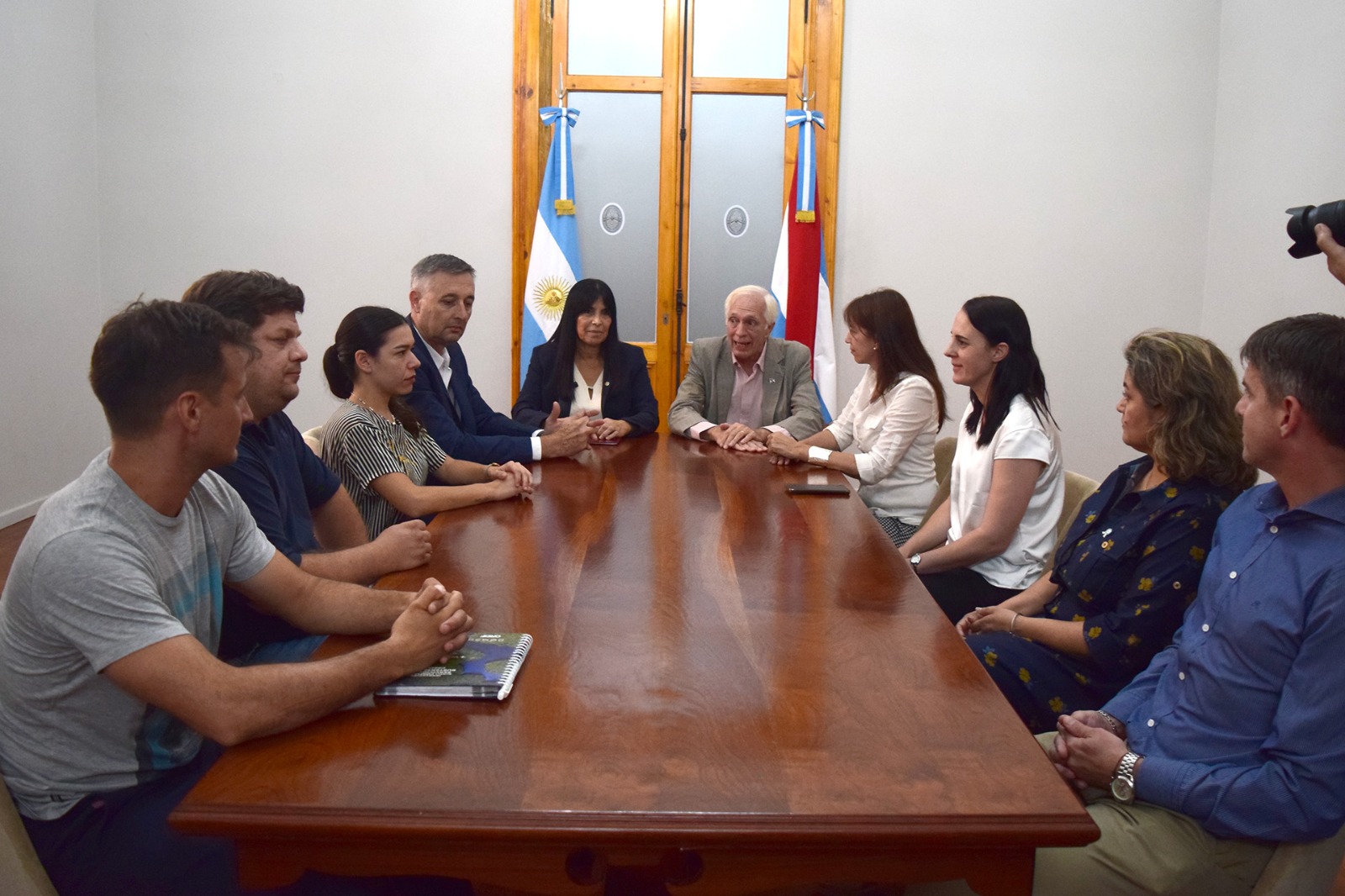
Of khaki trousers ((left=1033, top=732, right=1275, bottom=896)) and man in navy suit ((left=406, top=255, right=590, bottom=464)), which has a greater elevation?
man in navy suit ((left=406, top=255, right=590, bottom=464))

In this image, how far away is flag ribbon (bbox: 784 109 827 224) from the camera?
5.23 meters

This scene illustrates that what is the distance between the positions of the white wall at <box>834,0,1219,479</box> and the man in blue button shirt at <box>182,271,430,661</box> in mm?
3881

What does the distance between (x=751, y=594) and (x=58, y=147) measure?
5.08m

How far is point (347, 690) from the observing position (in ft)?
4.14

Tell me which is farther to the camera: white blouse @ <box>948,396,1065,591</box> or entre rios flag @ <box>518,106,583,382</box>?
entre rios flag @ <box>518,106,583,382</box>

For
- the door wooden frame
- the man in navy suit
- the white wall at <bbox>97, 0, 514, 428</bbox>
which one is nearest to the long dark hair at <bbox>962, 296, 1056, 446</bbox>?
the man in navy suit

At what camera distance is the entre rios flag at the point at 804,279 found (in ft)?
17.3

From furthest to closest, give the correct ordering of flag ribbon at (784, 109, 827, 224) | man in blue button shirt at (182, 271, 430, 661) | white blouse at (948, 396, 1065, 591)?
flag ribbon at (784, 109, 827, 224)
white blouse at (948, 396, 1065, 591)
man in blue button shirt at (182, 271, 430, 661)

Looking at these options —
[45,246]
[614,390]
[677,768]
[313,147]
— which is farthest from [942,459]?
[45,246]

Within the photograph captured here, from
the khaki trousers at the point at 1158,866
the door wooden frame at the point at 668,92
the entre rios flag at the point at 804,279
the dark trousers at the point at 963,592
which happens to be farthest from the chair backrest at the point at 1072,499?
the door wooden frame at the point at 668,92

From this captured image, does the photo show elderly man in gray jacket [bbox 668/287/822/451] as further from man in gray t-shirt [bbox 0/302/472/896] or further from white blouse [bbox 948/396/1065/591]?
man in gray t-shirt [bbox 0/302/472/896]

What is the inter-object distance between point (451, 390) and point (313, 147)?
265 centimetres

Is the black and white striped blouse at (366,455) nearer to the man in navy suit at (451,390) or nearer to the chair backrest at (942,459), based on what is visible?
the man in navy suit at (451,390)

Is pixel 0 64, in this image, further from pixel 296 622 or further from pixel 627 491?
pixel 296 622
